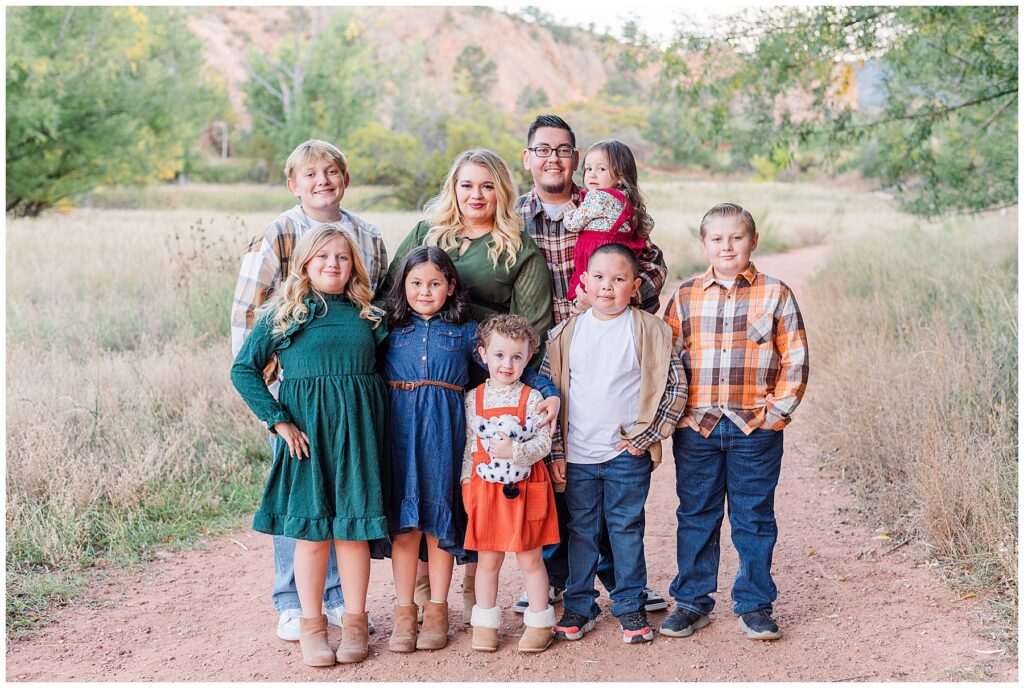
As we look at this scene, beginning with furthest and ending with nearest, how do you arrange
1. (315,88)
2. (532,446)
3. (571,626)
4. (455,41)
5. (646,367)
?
(455,41), (315,88), (571,626), (646,367), (532,446)

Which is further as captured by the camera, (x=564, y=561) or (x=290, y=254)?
(x=564, y=561)

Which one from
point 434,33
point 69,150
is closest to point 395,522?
point 69,150

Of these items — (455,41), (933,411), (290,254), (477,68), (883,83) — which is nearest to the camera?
(290,254)

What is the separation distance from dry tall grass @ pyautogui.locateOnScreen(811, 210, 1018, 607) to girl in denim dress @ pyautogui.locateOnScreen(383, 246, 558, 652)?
2.10 metres

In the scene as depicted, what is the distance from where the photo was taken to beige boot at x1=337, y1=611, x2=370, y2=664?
3662mm

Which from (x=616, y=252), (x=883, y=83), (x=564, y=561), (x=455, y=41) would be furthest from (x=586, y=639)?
(x=455, y=41)

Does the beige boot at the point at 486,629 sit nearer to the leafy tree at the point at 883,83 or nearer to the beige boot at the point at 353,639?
the beige boot at the point at 353,639

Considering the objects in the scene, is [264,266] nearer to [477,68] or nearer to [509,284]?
[509,284]

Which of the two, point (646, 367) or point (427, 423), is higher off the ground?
point (646, 367)

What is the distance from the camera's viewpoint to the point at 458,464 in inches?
148

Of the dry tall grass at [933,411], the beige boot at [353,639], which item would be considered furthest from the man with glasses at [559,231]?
the dry tall grass at [933,411]

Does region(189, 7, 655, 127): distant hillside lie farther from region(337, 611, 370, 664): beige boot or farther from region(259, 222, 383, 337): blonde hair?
region(337, 611, 370, 664): beige boot

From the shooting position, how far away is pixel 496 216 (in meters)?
3.86

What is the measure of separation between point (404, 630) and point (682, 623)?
1127 millimetres
